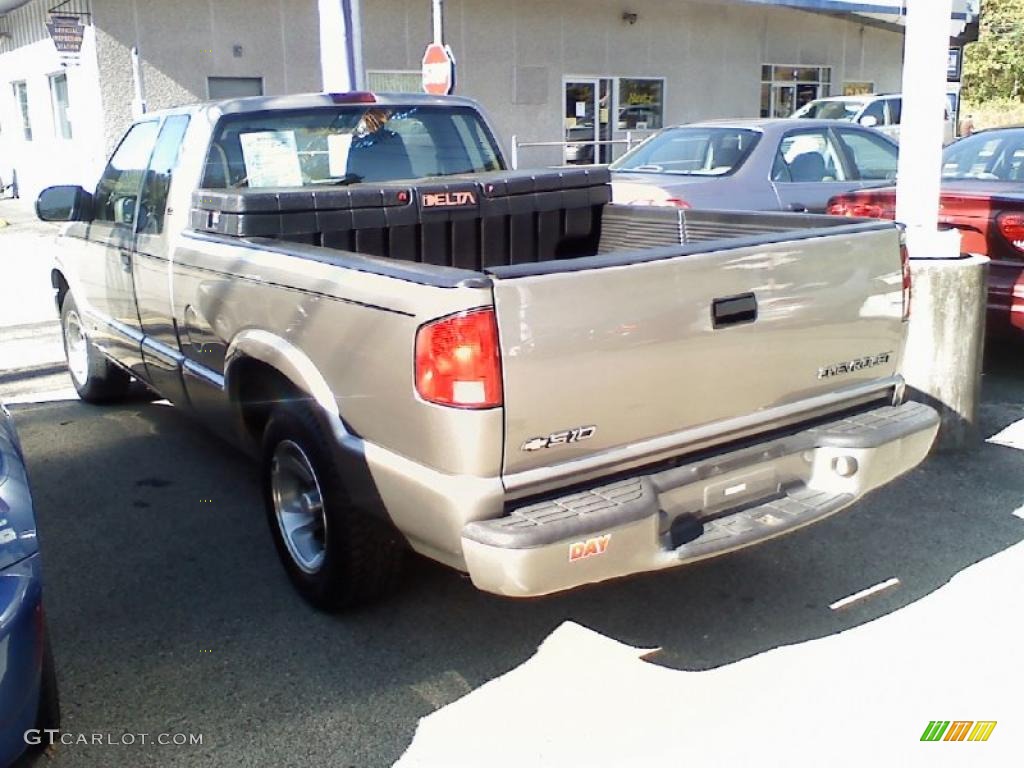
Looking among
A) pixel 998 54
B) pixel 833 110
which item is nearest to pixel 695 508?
pixel 833 110

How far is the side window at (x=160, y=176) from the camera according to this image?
486 centimetres

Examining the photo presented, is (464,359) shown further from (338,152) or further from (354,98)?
(354,98)

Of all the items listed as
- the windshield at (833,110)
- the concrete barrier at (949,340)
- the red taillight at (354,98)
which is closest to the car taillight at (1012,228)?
the concrete barrier at (949,340)

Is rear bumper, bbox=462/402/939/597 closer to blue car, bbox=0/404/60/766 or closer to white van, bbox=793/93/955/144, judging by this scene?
blue car, bbox=0/404/60/766

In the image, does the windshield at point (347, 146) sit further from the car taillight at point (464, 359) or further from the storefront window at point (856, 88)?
the storefront window at point (856, 88)

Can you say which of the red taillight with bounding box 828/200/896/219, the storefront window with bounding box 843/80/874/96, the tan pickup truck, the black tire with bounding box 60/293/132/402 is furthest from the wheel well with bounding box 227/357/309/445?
the storefront window with bounding box 843/80/874/96

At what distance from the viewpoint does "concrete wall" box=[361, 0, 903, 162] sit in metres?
18.3

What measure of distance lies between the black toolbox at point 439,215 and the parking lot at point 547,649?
141 cm

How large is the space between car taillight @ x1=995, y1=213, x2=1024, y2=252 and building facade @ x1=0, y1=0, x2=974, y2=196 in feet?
30.0

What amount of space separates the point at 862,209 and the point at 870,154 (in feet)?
9.01

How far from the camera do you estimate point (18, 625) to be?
97.7 inches

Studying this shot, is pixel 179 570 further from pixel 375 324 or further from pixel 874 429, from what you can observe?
pixel 874 429

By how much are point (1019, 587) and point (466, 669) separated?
2231 millimetres

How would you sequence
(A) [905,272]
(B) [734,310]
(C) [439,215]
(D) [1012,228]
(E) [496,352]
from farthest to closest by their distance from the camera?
(D) [1012,228] → (C) [439,215] → (A) [905,272] → (B) [734,310] → (E) [496,352]
